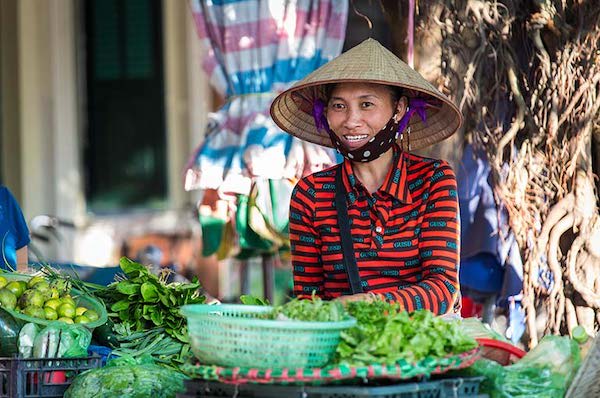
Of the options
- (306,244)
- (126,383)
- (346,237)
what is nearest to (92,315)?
(126,383)

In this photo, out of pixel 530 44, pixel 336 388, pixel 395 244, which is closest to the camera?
pixel 336 388

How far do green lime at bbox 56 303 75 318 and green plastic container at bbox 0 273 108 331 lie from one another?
0.26 ft

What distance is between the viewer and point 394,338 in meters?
2.46

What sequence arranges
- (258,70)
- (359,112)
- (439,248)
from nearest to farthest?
1. (439,248)
2. (359,112)
3. (258,70)

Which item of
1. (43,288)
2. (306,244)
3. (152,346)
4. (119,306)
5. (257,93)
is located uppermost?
(257,93)

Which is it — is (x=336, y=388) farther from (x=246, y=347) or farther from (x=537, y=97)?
(x=537, y=97)

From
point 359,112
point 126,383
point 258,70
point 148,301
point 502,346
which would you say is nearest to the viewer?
point 502,346

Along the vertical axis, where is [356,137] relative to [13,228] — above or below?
above

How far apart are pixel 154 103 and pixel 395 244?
6.92 m

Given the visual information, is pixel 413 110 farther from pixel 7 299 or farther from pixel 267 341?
pixel 7 299

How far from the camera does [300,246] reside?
356 cm

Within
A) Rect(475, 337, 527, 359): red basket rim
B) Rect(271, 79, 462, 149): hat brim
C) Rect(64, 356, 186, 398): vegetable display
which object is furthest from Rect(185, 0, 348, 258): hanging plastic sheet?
Rect(475, 337, 527, 359): red basket rim

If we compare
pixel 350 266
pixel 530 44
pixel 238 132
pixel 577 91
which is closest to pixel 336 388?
pixel 350 266

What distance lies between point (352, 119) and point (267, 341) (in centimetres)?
117
